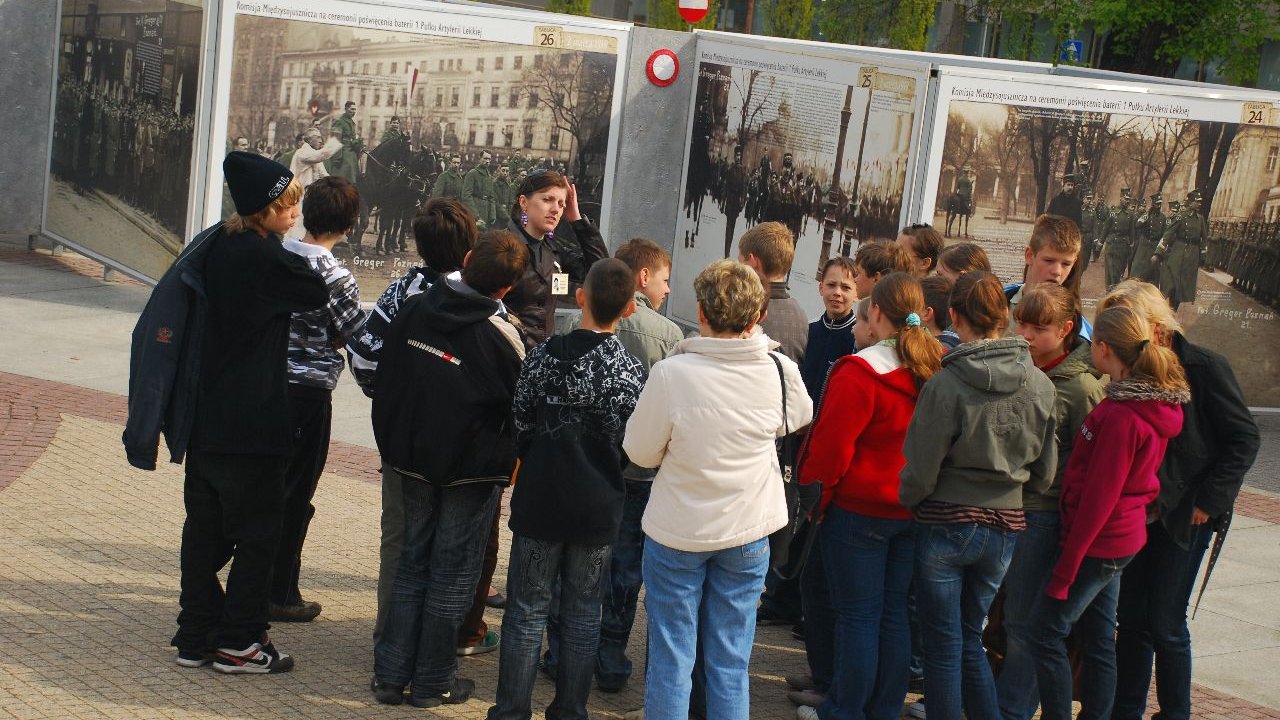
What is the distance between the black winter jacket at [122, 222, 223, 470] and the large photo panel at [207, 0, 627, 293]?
6276 mm

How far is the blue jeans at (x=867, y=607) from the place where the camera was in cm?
538

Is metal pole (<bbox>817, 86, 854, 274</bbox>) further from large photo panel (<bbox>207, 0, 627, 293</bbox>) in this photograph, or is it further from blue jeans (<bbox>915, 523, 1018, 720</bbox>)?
blue jeans (<bbox>915, 523, 1018, 720</bbox>)

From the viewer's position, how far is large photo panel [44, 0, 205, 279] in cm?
1189

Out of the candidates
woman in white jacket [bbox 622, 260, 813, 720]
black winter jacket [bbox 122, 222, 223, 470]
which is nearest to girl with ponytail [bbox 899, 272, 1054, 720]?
woman in white jacket [bbox 622, 260, 813, 720]

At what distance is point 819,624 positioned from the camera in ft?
19.5

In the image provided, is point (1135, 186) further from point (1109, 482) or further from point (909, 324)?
point (1109, 482)

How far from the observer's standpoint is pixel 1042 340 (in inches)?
214

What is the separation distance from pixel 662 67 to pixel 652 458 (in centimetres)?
878

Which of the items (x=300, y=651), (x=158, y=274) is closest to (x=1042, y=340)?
(x=300, y=651)

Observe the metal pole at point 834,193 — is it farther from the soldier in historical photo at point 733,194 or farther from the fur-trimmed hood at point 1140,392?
the fur-trimmed hood at point 1140,392

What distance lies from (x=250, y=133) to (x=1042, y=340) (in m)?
8.03

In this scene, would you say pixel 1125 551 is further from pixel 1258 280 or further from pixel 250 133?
pixel 250 133

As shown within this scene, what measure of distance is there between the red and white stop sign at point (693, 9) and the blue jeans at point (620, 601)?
938cm

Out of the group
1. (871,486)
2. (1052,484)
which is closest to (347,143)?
(871,486)
